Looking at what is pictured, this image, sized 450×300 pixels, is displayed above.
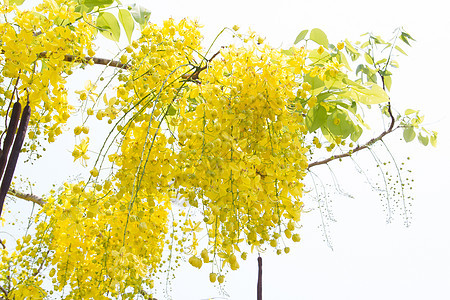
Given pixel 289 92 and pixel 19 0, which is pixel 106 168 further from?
pixel 19 0

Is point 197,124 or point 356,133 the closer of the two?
point 197,124

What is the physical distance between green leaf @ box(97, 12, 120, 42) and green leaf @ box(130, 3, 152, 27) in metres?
0.05

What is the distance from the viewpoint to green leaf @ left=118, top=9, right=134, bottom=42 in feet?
3.25

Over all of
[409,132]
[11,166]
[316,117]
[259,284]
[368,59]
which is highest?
[368,59]

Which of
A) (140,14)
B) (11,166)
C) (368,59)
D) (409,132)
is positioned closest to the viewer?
(11,166)

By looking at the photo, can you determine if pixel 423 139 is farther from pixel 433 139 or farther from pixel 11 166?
pixel 11 166

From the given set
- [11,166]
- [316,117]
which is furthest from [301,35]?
[11,166]

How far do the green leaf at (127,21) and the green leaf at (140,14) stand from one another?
0.05ft

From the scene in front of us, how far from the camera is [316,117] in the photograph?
0.93 metres

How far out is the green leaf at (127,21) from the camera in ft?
3.25

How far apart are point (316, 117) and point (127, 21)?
507 mm

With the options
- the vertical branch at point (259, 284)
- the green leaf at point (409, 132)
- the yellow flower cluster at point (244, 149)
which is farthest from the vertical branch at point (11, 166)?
the green leaf at point (409, 132)

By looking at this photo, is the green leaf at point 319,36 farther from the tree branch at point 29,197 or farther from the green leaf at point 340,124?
the tree branch at point 29,197

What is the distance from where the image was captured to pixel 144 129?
2.56ft
